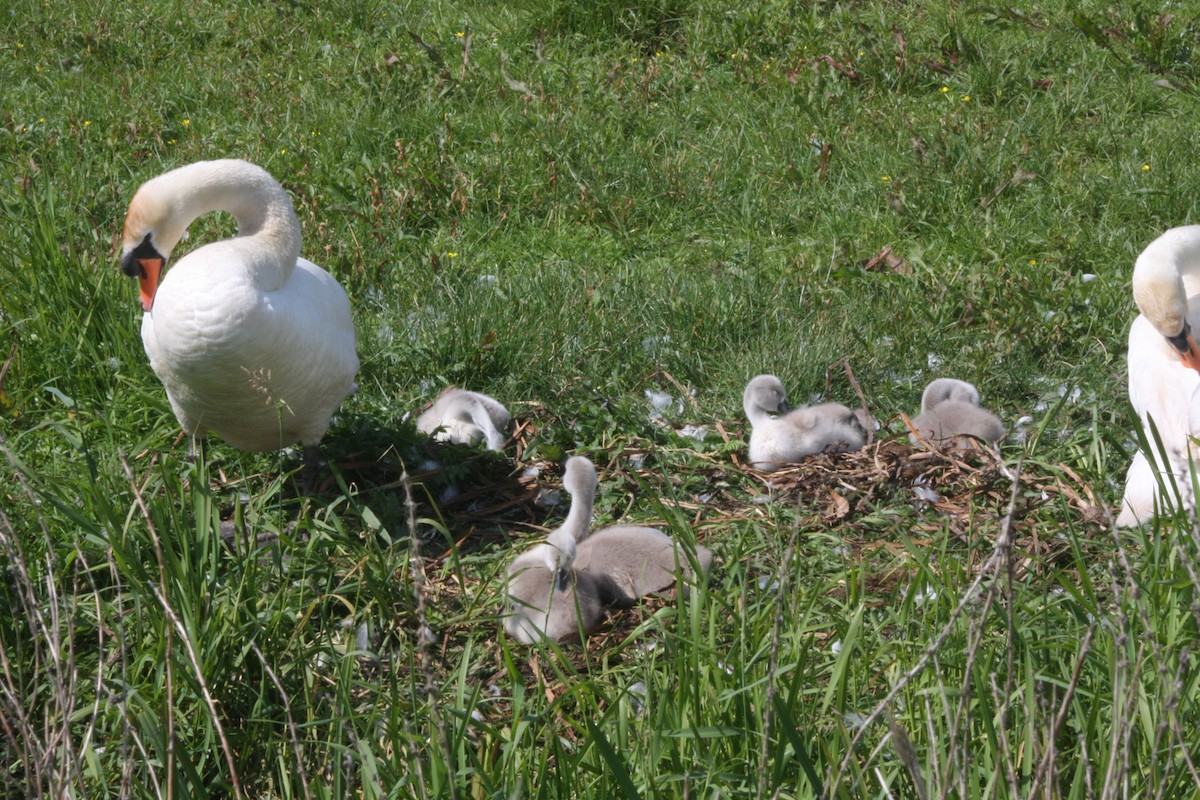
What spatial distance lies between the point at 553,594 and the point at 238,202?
5.13 feet

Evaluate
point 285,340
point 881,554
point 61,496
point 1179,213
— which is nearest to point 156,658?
point 61,496

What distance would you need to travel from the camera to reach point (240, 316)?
3.39 m

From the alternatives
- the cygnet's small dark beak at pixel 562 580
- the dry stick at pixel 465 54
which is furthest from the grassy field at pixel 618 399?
the cygnet's small dark beak at pixel 562 580

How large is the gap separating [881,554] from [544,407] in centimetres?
137

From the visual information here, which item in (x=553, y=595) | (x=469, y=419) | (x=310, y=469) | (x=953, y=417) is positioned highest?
(x=953, y=417)

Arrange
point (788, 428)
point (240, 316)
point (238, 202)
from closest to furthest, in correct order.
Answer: point (240, 316)
point (238, 202)
point (788, 428)

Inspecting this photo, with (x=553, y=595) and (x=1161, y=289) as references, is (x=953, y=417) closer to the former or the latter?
(x=1161, y=289)

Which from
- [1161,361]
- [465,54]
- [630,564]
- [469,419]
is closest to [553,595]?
[630,564]

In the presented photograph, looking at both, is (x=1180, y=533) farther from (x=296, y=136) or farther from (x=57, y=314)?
(x=296, y=136)

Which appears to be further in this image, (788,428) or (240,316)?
(788,428)

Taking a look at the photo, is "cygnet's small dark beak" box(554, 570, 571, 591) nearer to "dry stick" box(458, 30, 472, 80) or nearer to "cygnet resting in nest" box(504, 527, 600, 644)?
"cygnet resting in nest" box(504, 527, 600, 644)

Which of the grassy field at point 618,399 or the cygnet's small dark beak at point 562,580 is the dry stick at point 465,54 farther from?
the cygnet's small dark beak at point 562,580

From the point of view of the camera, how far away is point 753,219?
5.94 meters

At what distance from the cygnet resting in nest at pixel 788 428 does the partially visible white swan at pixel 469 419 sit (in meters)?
0.82
